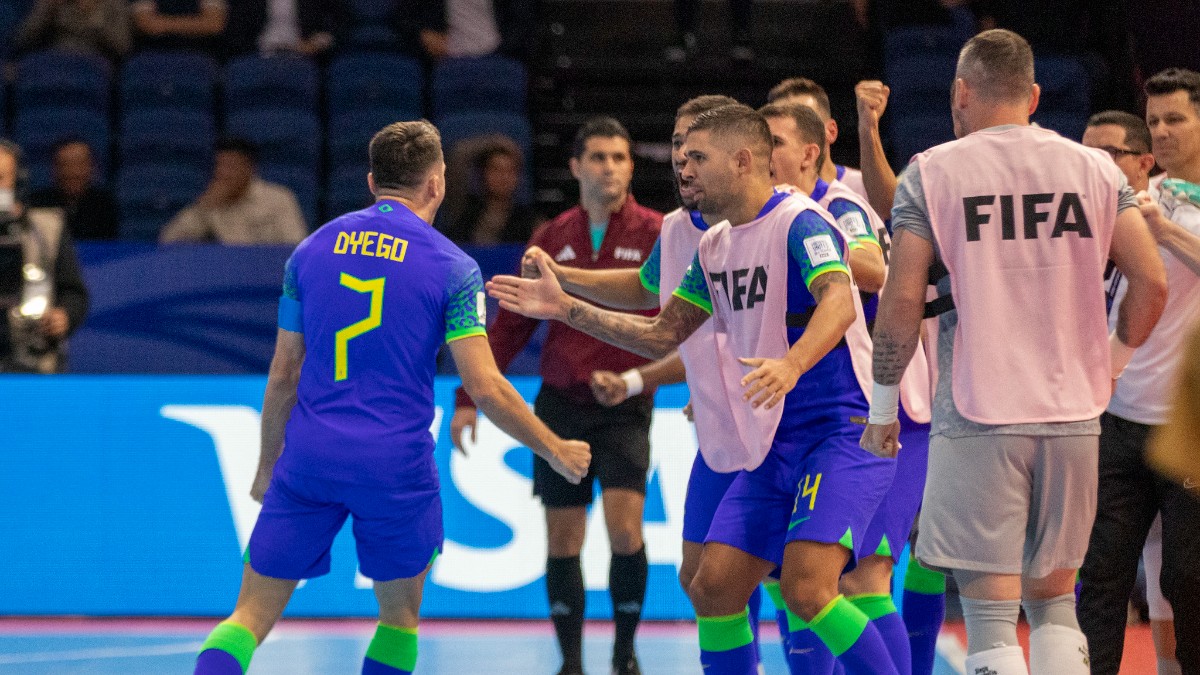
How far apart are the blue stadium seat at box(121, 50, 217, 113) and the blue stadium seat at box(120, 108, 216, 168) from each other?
0.43ft

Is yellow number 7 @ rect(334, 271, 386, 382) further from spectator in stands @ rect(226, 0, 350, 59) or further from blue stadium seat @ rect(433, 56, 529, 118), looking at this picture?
spectator in stands @ rect(226, 0, 350, 59)

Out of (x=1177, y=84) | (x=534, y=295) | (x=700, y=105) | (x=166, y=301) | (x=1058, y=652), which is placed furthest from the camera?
(x=166, y=301)

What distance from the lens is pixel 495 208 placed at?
884 cm

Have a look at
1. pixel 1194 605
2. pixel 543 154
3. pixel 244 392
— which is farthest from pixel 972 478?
pixel 543 154

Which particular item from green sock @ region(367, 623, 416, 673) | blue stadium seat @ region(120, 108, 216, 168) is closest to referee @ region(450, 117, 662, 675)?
green sock @ region(367, 623, 416, 673)

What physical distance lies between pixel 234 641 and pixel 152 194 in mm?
6693

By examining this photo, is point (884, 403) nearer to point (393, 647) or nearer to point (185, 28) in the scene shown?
point (393, 647)

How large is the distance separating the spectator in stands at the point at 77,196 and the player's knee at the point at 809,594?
683 cm

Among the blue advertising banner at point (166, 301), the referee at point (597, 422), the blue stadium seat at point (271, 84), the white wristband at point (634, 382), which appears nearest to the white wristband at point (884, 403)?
the white wristband at point (634, 382)

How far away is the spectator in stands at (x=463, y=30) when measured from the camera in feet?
38.8

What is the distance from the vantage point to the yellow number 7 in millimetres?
4461

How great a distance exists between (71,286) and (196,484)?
1.31 metres

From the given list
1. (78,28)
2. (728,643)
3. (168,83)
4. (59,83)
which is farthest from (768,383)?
(78,28)

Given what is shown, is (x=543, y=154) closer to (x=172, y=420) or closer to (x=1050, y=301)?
(x=172, y=420)
